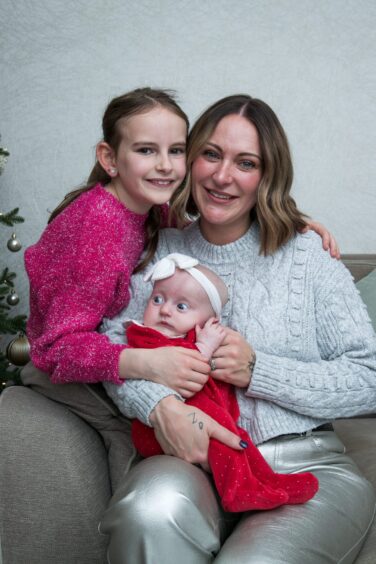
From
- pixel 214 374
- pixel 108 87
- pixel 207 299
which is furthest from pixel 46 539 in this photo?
pixel 108 87

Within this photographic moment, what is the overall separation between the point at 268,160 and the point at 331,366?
57 centimetres

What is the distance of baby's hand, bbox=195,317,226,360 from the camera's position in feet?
5.68

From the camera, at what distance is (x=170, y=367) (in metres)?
1.67

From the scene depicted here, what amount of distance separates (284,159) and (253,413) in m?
0.69

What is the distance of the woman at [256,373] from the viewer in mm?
1455

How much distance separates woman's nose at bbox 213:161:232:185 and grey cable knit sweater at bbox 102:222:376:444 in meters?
0.19

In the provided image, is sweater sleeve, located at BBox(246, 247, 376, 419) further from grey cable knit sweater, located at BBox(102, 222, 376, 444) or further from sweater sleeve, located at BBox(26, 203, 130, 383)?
sweater sleeve, located at BBox(26, 203, 130, 383)

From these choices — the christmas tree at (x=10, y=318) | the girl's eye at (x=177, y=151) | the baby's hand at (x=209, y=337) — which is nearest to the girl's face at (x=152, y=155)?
the girl's eye at (x=177, y=151)

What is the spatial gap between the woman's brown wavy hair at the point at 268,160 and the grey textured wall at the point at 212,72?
1294 mm

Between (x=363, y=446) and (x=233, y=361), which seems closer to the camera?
(x=233, y=361)

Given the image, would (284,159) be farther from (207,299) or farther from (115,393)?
(115,393)

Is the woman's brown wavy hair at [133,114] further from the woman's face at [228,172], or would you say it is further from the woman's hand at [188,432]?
the woman's hand at [188,432]

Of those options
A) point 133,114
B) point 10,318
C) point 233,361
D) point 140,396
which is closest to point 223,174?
point 133,114

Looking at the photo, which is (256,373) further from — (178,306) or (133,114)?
(133,114)
